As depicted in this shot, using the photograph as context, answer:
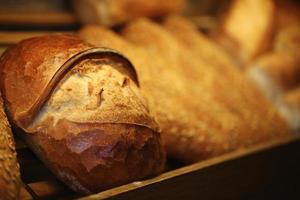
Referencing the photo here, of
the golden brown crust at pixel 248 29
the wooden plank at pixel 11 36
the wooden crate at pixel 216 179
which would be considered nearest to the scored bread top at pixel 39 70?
the wooden crate at pixel 216 179

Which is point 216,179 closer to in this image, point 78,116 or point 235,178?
point 235,178

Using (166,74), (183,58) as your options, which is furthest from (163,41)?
(166,74)

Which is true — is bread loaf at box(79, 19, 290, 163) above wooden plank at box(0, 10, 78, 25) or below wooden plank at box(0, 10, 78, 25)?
below

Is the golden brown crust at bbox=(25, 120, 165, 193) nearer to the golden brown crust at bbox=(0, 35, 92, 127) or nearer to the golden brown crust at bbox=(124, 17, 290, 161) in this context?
the golden brown crust at bbox=(0, 35, 92, 127)

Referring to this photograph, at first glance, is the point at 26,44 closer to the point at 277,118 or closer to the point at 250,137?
the point at 250,137

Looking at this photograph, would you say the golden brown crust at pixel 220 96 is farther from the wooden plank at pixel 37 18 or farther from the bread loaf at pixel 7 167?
the bread loaf at pixel 7 167

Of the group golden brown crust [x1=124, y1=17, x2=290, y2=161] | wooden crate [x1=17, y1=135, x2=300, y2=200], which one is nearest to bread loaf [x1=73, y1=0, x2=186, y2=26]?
golden brown crust [x1=124, y1=17, x2=290, y2=161]
